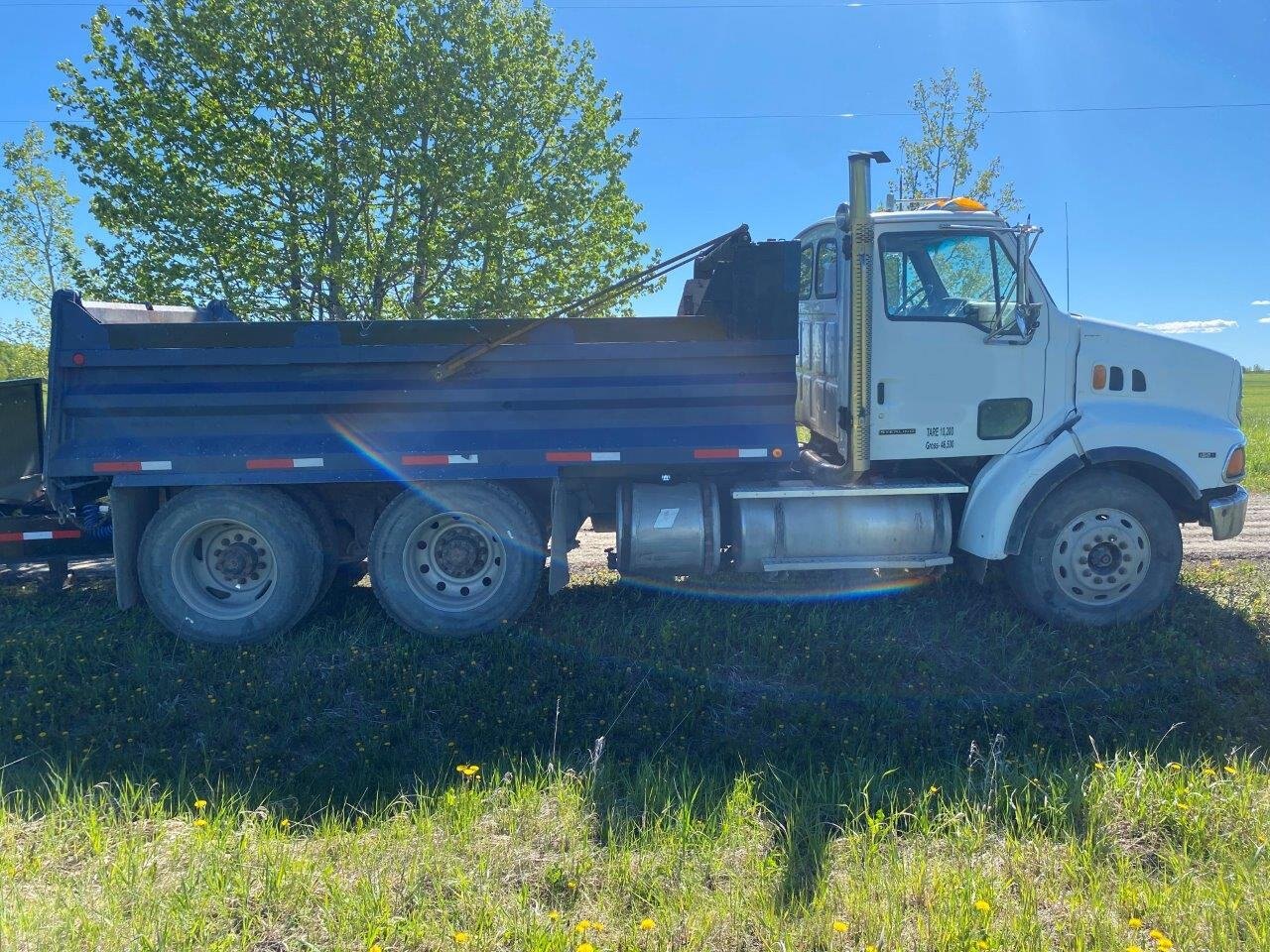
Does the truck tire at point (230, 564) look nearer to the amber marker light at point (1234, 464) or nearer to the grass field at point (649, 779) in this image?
the grass field at point (649, 779)

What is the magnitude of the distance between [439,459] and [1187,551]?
6.81 metres

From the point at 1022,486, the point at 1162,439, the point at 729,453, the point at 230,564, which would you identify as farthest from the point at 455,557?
the point at 1162,439

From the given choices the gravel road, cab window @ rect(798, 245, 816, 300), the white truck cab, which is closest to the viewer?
the white truck cab

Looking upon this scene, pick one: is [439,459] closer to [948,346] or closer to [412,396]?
[412,396]

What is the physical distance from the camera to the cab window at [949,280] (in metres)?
5.83

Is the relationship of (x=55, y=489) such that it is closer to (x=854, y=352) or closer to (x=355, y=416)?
(x=355, y=416)

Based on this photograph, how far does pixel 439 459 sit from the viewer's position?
552 centimetres

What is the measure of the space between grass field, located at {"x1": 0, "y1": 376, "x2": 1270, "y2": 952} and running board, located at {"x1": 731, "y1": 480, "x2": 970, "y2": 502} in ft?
2.81

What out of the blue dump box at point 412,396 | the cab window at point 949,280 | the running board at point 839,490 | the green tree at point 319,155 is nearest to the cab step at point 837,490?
the running board at point 839,490

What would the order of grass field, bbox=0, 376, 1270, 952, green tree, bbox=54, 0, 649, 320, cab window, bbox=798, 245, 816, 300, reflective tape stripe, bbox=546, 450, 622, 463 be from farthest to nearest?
green tree, bbox=54, 0, 649, 320, cab window, bbox=798, 245, 816, 300, reflective tape stripe, bbox=546, 450, 622, 463, grass field, bbox=0, 376, 1270, 952

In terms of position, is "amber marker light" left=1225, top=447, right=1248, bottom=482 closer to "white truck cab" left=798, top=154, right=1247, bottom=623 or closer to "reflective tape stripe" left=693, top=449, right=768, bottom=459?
"white truck cab" left=798, top=154, right=1247, bottom=623

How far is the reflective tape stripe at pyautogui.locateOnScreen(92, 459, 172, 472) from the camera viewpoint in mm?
5445

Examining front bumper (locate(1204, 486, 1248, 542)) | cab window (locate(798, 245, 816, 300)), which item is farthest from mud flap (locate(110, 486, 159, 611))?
front bumper (locate(1204, 486, 1248, 542))

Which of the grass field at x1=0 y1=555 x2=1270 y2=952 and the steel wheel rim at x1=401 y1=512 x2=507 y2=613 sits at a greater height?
the steel wheel rim at x1=401 y1=512 x2=507 y2=613
